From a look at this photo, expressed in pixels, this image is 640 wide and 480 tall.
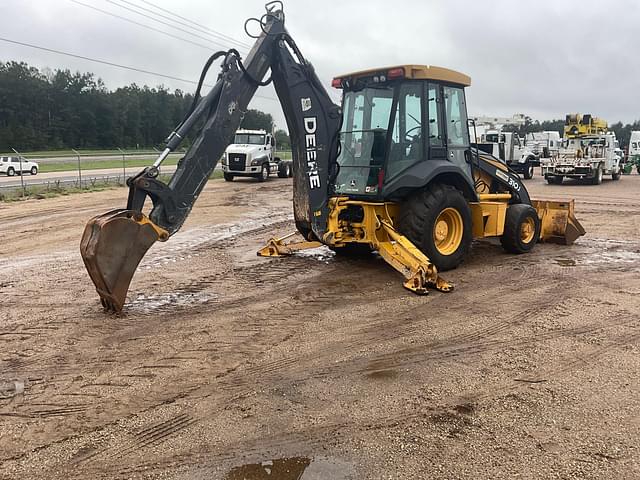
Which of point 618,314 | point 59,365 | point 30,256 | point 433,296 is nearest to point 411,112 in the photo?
point 433,296

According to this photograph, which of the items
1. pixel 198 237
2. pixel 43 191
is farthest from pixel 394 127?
pixel 43 191

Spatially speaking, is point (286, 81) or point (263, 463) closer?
point (263, 463)

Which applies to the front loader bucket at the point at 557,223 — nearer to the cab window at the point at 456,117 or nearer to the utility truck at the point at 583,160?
the cab window at the point at 456,117

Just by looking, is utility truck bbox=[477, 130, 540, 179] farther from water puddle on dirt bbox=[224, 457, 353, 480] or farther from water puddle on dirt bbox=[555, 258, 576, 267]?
water puddle on dirt bbox=[224, 457, 353, 480]

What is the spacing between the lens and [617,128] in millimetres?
84562

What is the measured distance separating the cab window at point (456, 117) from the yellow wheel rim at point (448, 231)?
3.29 ft

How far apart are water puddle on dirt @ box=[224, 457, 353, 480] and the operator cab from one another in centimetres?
429

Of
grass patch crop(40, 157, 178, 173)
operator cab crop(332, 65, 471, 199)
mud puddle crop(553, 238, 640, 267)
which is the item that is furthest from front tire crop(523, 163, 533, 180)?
grass patch crop(40, 157, 178, 173)

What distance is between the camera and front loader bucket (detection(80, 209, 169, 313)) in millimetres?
4855

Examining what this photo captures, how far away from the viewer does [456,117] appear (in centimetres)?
764

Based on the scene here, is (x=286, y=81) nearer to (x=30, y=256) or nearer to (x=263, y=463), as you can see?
(x=263, y=463)

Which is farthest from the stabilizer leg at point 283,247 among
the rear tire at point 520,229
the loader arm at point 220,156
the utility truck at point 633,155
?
the utility truck at point 633,155

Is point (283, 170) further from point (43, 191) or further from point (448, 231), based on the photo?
Result: point (448, 231)

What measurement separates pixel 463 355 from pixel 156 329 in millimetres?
2838
